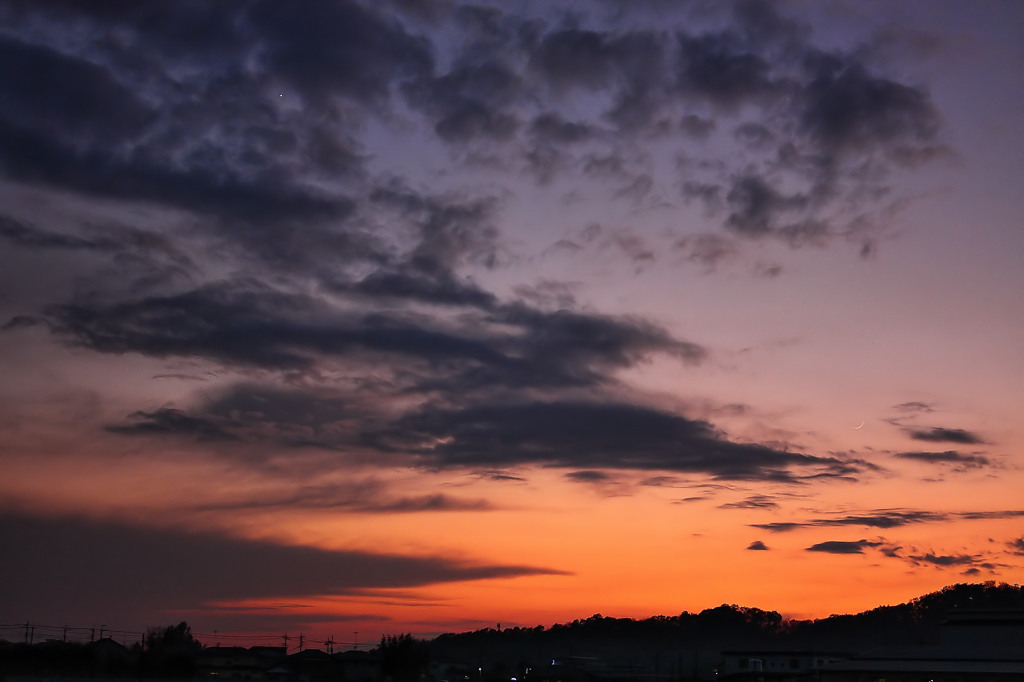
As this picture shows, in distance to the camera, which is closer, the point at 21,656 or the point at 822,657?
the point at 21,656

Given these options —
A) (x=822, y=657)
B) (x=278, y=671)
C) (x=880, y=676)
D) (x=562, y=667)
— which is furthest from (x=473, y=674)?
(x=880, y=676)

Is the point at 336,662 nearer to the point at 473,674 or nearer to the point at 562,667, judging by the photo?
the point at 473,674

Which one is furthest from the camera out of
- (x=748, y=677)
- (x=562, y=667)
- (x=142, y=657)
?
(x=562, y=667)

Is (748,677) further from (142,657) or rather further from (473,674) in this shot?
(142,657)

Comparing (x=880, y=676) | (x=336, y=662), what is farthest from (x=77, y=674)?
(x=880, y=676)

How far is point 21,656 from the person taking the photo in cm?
9738

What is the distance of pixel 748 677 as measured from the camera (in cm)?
10012

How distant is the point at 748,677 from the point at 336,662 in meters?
44.6

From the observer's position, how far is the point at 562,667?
113 meters

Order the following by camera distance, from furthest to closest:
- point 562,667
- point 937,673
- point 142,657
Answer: point 562,667 → point 142,657 → point 937,673

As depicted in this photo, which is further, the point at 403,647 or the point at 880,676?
the point at 403,647

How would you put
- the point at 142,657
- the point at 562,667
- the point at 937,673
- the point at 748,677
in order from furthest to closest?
the point at 562,667, the point at 748,677, the point at 142,657, the point at 937,673

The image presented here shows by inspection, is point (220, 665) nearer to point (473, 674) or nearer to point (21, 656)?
point (21, 656)

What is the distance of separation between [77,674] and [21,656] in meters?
6.87
